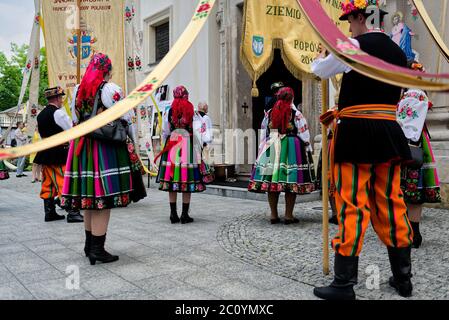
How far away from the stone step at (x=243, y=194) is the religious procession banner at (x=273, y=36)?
13.1 feet

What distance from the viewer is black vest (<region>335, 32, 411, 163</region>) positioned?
8.69 feet

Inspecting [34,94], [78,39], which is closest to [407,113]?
[78,39]

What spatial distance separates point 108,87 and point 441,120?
217 inches

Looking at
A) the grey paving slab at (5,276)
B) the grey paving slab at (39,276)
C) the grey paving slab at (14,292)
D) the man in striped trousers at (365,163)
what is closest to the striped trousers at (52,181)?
the grey paving slab at (5,276)

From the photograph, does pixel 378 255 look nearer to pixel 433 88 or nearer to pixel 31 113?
pixel 433 88

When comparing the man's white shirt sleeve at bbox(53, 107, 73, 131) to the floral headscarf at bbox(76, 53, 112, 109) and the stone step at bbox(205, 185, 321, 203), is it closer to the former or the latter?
→ the floral headscarf at bbox(76, 53, 112, 109)

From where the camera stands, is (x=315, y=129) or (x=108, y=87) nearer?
(x=108, y=87)

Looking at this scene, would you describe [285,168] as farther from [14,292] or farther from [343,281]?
[14,292]

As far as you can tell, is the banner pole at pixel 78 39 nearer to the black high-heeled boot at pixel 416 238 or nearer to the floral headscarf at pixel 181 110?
the floral headscarf at pixel 181 110

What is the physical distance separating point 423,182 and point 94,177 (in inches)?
131

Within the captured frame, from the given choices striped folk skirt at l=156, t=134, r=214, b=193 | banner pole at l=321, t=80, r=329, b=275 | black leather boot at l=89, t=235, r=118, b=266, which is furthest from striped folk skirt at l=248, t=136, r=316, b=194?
black leather boot at l=89, t=235, r=118, b=266
